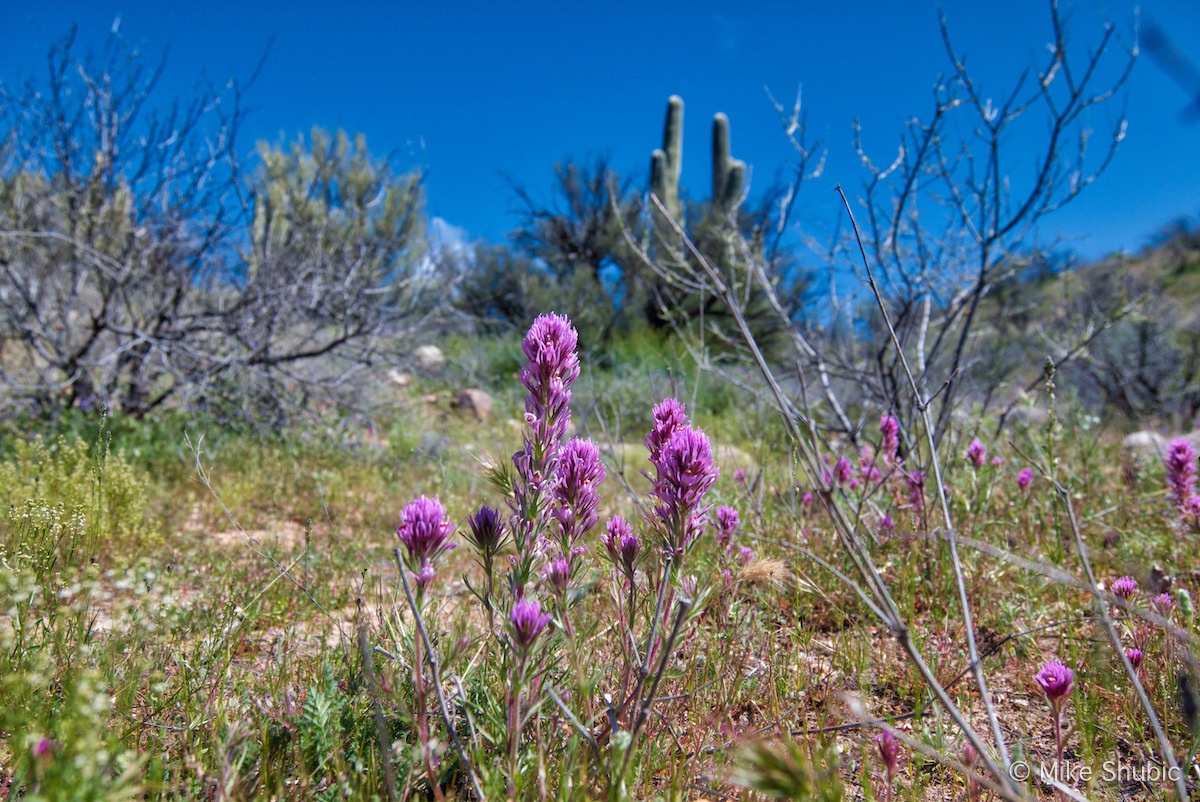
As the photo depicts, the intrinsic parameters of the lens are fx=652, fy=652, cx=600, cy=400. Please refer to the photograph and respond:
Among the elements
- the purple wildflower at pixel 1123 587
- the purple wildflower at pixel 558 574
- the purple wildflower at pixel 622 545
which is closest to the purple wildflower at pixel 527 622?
the purple wildflower at pixel 558 574

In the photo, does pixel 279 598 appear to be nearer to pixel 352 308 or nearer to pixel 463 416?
pixel 352 308

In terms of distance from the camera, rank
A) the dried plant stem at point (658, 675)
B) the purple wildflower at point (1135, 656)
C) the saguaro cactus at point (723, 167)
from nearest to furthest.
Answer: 1. the dried plant stem at point (658, 675)
2. the purple wildflower at point (1135, 656)
3. the saguaro cactus at point (723, 167)

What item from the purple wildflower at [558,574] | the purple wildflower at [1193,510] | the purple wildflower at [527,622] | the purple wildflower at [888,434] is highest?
the purple wildflower at [888,434]

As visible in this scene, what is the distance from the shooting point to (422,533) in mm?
1146

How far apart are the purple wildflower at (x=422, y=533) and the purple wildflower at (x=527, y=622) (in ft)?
0.58

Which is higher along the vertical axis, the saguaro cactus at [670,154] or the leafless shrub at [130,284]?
the saguaro cactus at [670,154]

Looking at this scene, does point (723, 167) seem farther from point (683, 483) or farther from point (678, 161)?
point (683, 483)

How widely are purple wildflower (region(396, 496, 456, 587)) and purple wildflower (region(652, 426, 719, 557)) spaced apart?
1.30ft

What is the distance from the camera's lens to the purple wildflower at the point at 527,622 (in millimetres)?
1045

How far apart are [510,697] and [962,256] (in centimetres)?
426

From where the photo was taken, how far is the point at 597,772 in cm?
126

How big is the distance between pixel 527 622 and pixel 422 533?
25 centimetres

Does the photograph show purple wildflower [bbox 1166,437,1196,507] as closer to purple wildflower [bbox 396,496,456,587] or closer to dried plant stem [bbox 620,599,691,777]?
dried plant stem [bbox 620,599,691,777]

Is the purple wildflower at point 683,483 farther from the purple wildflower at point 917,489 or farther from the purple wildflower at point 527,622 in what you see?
the purple wildflower at point 917,489
